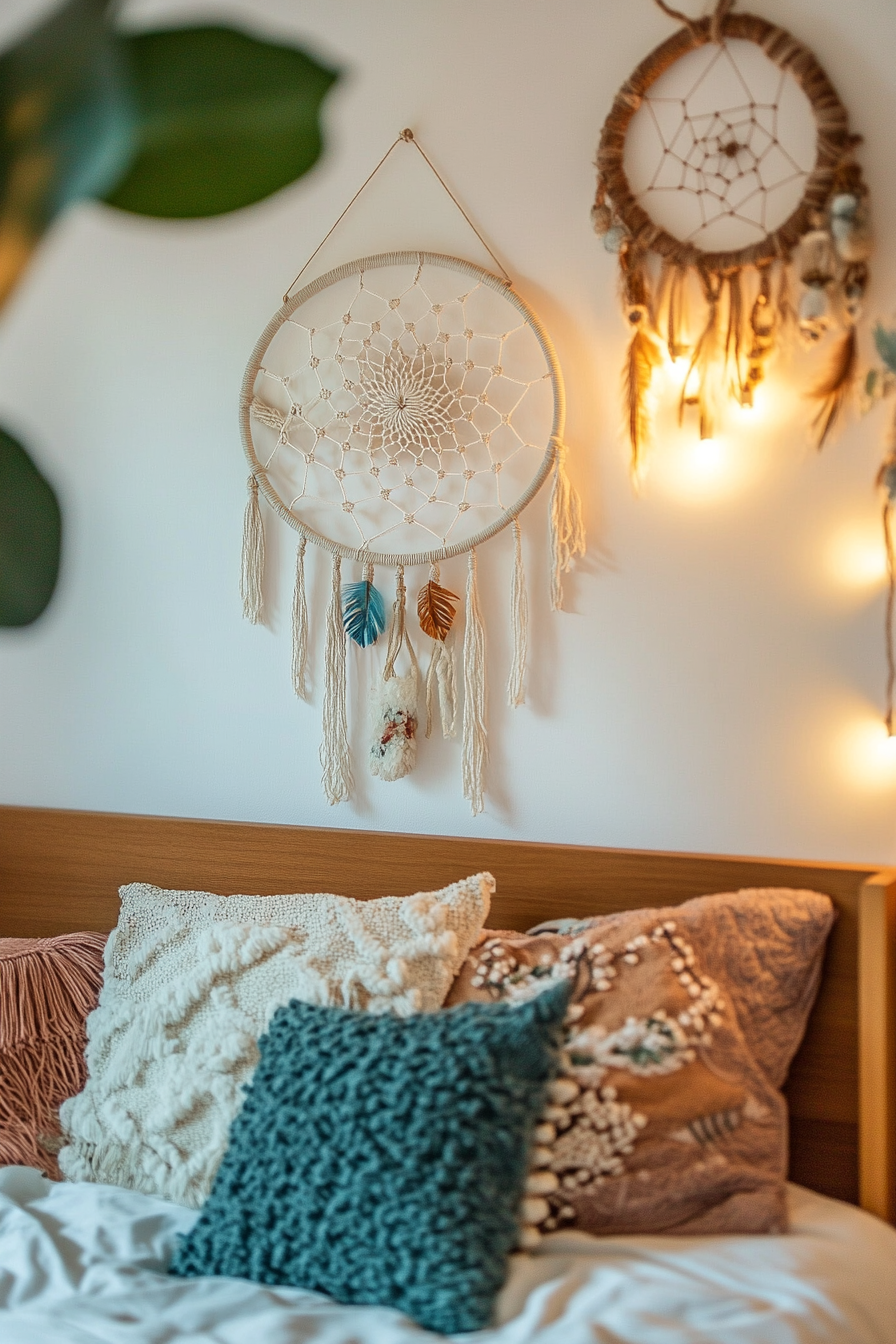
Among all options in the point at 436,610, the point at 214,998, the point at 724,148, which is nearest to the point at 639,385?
the point at 724,148

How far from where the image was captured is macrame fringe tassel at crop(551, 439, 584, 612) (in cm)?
163

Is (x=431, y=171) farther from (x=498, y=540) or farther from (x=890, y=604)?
(x=890, y=604)

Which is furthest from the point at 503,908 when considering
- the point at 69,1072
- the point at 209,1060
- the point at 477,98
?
the point at 477,98

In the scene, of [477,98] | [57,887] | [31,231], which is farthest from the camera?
[31,231]

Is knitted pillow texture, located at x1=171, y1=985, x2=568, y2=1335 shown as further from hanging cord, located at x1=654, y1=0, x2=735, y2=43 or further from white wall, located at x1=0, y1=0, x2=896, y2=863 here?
hanging cord, located at x1=654, y1=0, x2=735, y2=43

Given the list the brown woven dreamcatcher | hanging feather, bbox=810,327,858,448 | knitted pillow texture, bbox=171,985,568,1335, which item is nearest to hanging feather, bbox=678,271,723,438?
the brown woven dreamcatcher

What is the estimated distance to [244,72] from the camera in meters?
1.87

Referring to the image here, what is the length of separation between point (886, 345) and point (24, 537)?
1.47 m

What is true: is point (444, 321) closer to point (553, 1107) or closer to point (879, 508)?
point (879, 508)

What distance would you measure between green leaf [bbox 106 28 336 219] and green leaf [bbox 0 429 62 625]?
50 centimetres

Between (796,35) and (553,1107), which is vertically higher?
(796,35)

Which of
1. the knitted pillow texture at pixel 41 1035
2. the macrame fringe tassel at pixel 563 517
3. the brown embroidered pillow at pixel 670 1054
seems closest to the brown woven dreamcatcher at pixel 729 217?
the macrame fringe tassel at pixel 563 517

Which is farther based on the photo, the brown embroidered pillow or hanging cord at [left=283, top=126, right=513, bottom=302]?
hanging cord at [left=283, top=126, right=513, bottom=302]

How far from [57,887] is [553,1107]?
0.98 meters
